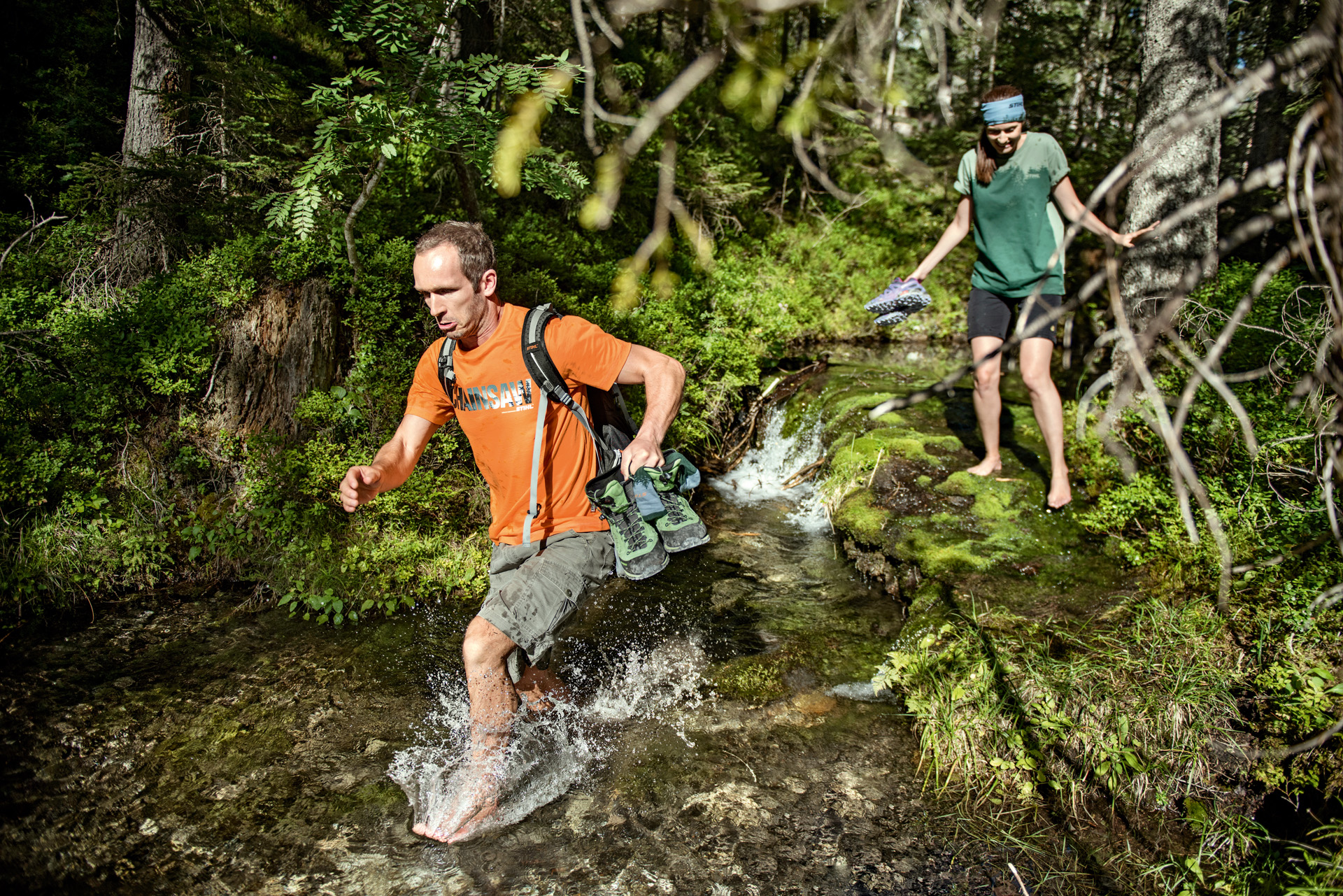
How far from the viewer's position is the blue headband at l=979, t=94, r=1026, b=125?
15.9ft

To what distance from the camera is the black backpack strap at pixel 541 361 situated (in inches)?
138

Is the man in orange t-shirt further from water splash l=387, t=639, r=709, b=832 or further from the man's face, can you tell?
water splash l=387, t=639, r=709, b=832

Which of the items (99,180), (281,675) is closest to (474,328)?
(281,675)

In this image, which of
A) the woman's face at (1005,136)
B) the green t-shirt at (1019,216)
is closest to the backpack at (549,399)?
the green t-shirt at (1019,216)

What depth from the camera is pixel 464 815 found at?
3.64m

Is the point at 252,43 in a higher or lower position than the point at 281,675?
higher

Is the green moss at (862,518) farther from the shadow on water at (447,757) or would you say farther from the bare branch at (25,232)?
Result: the bare branch at (25,232)

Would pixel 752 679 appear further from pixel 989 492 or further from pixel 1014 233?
pixel 1014 233

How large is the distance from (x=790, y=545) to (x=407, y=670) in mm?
3454

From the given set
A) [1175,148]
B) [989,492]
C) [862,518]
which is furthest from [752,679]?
[1175,148]

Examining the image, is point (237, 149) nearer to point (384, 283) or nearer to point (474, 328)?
point (384, 283)

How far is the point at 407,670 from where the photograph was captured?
4980mm

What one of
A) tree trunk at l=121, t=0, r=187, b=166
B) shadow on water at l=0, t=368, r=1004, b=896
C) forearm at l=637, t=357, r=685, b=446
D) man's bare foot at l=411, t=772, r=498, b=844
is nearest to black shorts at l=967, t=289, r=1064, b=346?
shadow on water at l=0, t=368, r=1004, b=896

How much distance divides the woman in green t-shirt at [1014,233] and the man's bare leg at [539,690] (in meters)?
3.70
